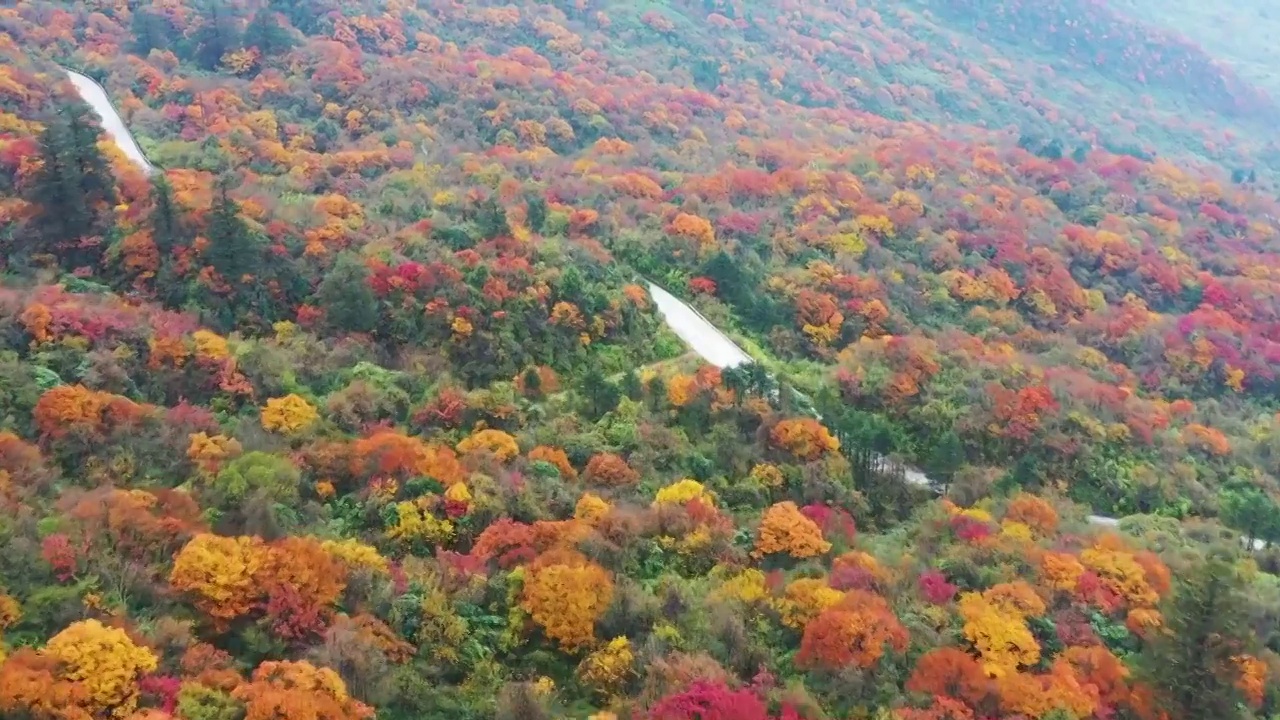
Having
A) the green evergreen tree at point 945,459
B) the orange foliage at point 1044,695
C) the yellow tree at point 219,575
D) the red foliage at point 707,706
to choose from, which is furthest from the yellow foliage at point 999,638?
the yellow tree at point 219,575

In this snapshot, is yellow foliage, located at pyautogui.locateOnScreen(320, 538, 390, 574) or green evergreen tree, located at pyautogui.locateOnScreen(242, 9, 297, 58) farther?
green evergreen tree, located at pyautogui.locateOnScreen(242, 9, 297, 58)

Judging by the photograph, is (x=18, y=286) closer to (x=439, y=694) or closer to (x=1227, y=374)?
(x=439, y=694)

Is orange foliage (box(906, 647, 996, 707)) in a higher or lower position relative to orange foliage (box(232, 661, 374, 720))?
higher

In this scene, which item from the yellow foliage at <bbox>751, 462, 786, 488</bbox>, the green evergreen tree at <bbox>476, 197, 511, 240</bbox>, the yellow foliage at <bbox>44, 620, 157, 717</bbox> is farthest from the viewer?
the green evergreen tree at <bbox>476, 197, 511, 240</bbox>

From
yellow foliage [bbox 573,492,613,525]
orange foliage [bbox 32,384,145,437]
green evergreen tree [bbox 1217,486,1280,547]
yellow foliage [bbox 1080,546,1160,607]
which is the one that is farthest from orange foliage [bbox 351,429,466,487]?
green evergreen tree [bbox 1217,486,1280,547]

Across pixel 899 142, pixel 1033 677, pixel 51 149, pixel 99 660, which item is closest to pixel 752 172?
pixel 899 142

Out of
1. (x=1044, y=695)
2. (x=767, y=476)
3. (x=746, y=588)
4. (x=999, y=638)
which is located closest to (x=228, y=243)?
(x=767, y=476)

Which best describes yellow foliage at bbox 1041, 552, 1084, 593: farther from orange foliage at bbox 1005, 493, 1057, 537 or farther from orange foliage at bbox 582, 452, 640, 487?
orange foliage at bbox 582, 452, 640, 487
